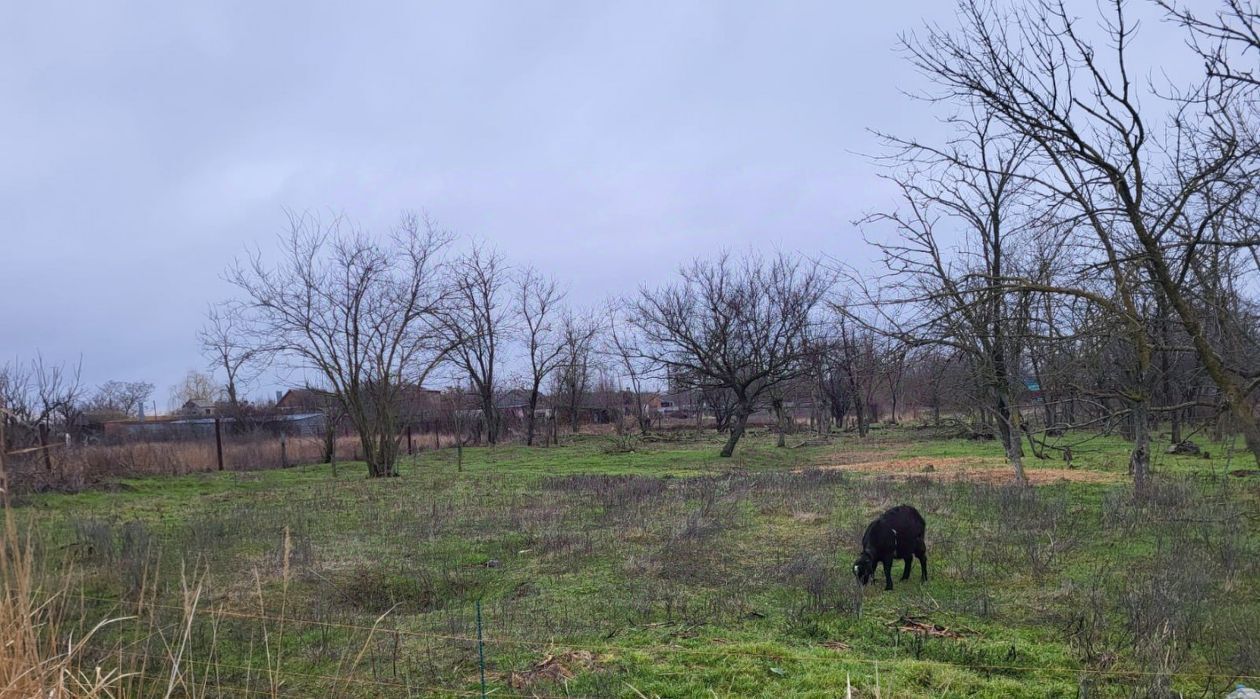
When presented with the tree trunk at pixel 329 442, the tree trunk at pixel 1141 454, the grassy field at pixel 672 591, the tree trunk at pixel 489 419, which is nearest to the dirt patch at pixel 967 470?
the grassy field at pixel 672 591

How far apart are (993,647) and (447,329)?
20.3 metres

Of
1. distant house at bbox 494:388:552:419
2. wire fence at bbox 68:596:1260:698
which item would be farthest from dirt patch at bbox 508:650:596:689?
distant house at bbox 494:388:552:419

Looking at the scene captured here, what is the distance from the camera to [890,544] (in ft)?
24.6

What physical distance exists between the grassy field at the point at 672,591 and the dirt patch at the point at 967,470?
0.65m

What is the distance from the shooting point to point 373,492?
15.9 meters

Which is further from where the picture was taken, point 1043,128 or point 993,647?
point 993,647

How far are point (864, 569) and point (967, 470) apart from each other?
11.7 metres

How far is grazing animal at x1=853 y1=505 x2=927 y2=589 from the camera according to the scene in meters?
7.48

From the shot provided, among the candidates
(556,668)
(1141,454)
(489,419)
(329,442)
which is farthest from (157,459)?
(1141,454)

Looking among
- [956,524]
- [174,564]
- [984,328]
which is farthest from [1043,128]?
[174,564]

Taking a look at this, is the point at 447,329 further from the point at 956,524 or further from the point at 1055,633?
the point at 1055,633

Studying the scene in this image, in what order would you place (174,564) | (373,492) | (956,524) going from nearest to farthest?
(174,564)
(956,524)
(373,492)

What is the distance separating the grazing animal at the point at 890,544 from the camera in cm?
748

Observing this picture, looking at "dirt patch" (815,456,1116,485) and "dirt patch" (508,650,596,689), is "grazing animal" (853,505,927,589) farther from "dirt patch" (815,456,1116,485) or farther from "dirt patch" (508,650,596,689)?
"dirt patch" (815,456,1116,485)
